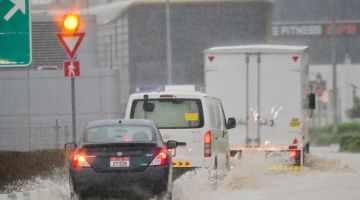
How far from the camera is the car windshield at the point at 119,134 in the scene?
56.7 ft

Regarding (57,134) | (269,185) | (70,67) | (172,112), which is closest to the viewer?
(172,112)

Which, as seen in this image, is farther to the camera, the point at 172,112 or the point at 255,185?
the point at 255,185

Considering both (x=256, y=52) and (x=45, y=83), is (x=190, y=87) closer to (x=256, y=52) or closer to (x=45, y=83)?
(x=256, y=52)

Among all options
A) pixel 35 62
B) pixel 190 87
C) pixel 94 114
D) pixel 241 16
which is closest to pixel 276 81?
pixel 190 87

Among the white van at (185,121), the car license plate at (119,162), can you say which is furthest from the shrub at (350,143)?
the car license plate at (119,162)

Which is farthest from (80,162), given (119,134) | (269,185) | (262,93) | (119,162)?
(262,93)

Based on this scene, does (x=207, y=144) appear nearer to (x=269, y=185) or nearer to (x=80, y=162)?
(x=269, y=185)

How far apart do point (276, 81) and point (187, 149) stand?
628cm

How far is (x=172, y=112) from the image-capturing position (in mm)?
21422

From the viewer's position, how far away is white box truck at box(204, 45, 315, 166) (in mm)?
26688

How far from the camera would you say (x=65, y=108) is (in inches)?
1447

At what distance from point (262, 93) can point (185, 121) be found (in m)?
6.09

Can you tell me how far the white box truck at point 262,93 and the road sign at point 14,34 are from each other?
1059 cm

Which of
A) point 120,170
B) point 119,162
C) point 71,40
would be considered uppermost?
point 71,40
